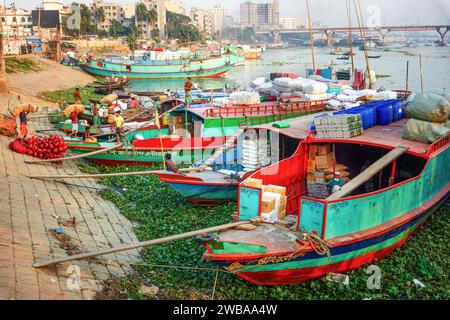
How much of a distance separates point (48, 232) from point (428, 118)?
8.69 meters

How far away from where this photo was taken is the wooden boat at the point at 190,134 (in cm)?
1609

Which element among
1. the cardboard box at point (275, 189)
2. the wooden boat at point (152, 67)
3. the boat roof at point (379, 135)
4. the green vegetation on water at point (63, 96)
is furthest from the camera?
the wooden boat at point (152, 67)

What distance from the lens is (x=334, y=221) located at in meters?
7.77

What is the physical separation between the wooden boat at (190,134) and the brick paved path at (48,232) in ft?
7.91

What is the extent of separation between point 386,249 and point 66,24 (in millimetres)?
95510

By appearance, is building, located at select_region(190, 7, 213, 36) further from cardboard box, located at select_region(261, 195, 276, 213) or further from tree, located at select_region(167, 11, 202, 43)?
cardboard box, located at select_region(261, 195, 276, 213)

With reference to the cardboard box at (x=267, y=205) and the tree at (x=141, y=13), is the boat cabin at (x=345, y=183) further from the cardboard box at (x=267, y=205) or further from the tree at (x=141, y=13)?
the tree at (x=141, y=13)

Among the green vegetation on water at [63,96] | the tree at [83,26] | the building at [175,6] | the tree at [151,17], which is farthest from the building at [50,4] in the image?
the green vegetation on water at [63,96]

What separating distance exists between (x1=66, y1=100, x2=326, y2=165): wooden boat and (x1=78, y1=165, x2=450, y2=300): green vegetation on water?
440 centimetres

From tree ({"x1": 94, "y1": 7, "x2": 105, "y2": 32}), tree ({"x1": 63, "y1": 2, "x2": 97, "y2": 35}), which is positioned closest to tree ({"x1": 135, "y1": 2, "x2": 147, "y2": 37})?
tree ({"x1": 94, "y1": 7, "x2": 105, "y2": 32})

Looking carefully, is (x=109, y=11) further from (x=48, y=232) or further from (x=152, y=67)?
(x=48, y=232)

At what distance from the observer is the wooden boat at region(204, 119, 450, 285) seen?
295 inches

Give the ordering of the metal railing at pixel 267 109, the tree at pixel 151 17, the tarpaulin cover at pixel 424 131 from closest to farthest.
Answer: the tarpaulin cover at pixel 424 131
the metal railing at pixel 267 109
the tree at pixel 151 17
